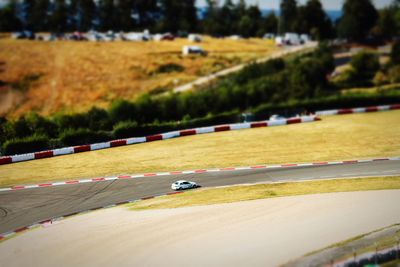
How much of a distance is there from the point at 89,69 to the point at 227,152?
5608cm

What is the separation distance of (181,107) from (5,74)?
152ft

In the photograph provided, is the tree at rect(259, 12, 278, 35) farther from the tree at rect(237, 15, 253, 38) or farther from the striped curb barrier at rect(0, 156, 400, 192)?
the striped curb barrier at rect(0, 156, 400, 192)

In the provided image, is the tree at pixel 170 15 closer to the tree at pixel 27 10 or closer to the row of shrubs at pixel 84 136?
the tree at pixel 27 10

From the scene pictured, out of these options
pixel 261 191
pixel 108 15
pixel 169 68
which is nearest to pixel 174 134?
pixel 261 191

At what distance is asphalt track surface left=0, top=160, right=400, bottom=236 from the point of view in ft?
116

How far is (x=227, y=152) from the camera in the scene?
49906mm

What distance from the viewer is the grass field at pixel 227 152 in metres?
45.5

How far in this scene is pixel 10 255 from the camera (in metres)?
28.6

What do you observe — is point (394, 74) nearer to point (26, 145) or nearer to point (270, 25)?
point (26, 145)

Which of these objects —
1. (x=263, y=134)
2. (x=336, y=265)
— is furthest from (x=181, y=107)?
(x=336, y=265)

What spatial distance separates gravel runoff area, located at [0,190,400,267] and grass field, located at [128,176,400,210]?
1.10 meters

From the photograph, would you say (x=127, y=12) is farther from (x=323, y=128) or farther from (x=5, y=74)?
(x=323, y=128)

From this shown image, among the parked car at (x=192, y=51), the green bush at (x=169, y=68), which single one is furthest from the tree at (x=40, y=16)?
the green bush at (x=169, y=68)

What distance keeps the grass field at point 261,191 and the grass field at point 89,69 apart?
44766mm
